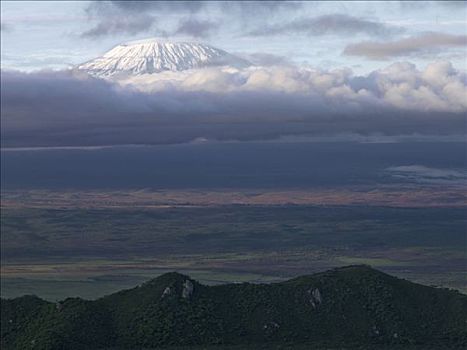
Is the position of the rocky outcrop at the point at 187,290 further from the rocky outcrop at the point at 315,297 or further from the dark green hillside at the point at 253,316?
the rocky outcrop at the point at 315,297

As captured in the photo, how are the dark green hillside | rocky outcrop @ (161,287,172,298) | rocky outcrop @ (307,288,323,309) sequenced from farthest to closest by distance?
rocky outcrop @ (161,287,172,298) → rocky outcrop @ (307,288,323,309) → the dark green hillside

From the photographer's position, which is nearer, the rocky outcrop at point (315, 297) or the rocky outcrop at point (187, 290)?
the rocky outcrop at point (315, 297)

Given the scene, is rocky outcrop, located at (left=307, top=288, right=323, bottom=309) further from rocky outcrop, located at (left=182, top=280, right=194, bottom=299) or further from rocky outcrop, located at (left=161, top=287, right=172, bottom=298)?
rocky outcrop, located at (left=161, top=287, right=172, bottom=298)

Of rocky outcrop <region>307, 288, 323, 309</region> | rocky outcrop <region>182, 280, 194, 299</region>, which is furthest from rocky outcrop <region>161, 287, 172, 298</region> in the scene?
rocky outcrop <region>307, 288, 323, 309</region>

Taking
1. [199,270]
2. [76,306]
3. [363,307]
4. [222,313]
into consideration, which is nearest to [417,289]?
[363,307]

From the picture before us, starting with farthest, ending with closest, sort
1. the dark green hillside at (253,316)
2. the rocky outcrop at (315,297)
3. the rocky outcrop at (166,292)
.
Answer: the rocky outcrop at (166,292)
the rocky outcrop at (315,297)
the dark green hillside at (253,316)

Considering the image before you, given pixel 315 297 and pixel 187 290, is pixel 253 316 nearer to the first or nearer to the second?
pixel 315 297

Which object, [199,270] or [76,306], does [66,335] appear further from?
[199,270]

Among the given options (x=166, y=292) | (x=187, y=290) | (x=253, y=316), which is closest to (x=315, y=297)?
(x=253, y=316)

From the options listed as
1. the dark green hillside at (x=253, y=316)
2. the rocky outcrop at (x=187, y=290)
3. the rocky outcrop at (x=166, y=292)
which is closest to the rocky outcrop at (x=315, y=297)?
the dark green hillside at (x=253, y=316)
